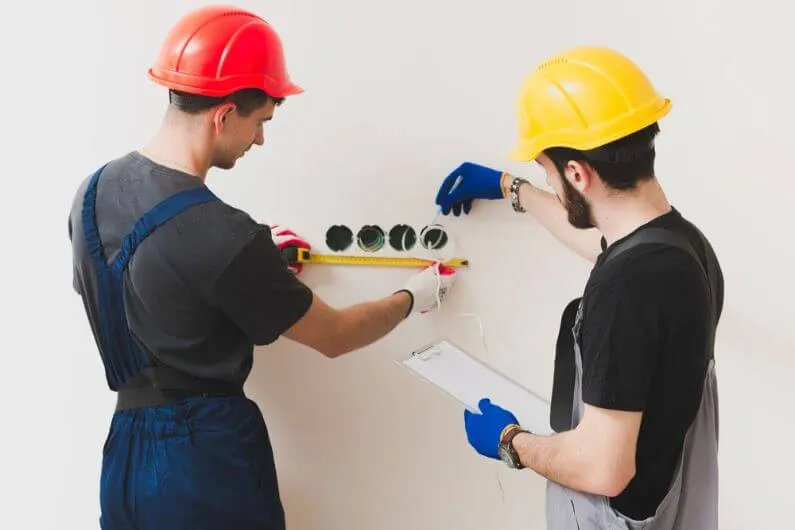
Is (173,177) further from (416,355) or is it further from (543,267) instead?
(543,267)

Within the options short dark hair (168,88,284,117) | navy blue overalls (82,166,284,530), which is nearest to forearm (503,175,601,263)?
short dark hair (168,88,284,117)

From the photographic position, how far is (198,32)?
3.56ft

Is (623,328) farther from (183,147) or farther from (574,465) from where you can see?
(183,147)

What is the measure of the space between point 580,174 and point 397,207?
0.55 meters

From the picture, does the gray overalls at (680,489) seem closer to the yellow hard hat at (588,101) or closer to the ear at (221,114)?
the yellow hard hat at (588,101)

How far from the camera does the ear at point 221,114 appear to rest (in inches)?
43.4

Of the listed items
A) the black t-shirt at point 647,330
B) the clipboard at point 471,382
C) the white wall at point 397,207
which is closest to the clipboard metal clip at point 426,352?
the clipboard at point 471,382

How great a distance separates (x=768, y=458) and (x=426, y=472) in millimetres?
822

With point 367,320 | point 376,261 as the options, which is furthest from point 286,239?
point 367,320

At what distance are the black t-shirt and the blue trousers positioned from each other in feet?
2.09

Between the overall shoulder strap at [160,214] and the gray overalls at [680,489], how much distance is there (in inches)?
24.6

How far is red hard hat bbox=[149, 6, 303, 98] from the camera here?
107 centimetres

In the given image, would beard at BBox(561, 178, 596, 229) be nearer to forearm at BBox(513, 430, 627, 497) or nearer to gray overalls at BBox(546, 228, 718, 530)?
gray overalls at BBox(546, 228, 718, 530)

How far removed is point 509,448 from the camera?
1113mm
